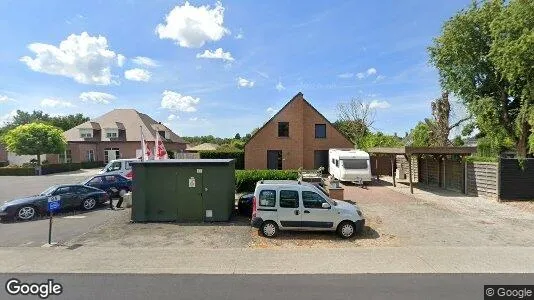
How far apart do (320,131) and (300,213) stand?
25.4m

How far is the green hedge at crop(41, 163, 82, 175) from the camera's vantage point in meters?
40.9

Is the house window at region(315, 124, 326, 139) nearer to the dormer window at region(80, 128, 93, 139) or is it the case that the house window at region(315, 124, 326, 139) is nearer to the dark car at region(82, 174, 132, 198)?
the dark car at region(82, 174, 132, 198)

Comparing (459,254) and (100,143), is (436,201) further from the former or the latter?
(100,143)

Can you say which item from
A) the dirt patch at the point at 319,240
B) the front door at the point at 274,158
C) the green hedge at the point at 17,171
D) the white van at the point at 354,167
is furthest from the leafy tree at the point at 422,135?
the green hedge at the point at 17,171

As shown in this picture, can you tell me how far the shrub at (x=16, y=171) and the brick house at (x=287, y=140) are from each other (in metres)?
24.0

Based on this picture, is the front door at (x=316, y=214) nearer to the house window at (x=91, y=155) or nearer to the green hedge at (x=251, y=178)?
the green hedge at (x=251, y=178)

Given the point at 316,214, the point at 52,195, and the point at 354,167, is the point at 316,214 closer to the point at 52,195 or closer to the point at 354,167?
the point at 52,195

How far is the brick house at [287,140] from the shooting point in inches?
1395

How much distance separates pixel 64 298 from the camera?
264 inches

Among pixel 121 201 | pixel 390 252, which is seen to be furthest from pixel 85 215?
pixel 390 252

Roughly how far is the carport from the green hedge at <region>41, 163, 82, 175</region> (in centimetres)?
3536

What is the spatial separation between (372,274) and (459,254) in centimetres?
300

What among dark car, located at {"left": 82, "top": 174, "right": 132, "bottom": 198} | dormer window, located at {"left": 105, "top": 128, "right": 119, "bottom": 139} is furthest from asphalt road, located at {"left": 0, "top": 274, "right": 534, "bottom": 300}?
dormer window, located at {"left": 105, "top": 128, "right": 119, "bottom": 139}

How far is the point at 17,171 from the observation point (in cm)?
3969
